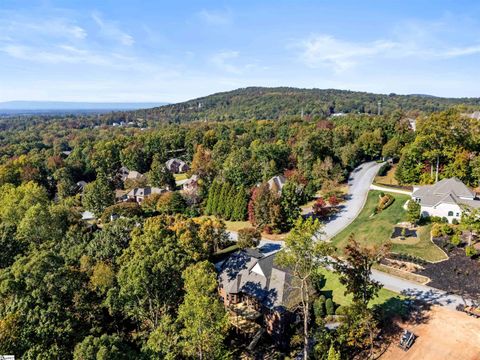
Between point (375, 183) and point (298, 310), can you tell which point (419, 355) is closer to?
point (298, 310)

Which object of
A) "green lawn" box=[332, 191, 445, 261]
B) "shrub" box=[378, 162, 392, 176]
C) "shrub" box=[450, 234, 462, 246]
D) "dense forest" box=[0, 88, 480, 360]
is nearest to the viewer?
"dense forest" box=[0, 88, 480, 360]

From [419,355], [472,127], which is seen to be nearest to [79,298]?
[419,355]

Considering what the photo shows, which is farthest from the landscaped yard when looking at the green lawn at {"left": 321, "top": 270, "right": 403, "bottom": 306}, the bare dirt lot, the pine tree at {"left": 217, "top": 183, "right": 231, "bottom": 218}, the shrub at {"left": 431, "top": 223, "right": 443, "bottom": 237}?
the bare dirt lot

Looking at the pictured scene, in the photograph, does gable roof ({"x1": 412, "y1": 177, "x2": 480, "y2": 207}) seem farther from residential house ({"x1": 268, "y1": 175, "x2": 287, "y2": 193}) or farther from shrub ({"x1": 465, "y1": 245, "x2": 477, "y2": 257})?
residential house ({"x1": 268, "y1": 175, "x2": 287, "y2": 193})

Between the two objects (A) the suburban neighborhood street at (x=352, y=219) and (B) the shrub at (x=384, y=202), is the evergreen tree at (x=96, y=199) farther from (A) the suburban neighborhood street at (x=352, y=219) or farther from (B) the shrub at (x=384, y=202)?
(B) the shrub at (x=384, y=202)

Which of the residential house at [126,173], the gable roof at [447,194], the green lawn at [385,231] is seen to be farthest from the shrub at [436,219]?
the residential house at [126,173]

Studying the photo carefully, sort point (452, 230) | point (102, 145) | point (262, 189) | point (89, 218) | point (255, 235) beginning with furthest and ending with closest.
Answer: point (102, 145) < point (89, 218) < point (262, 189) < point (255, 235) < point (452, 230)
